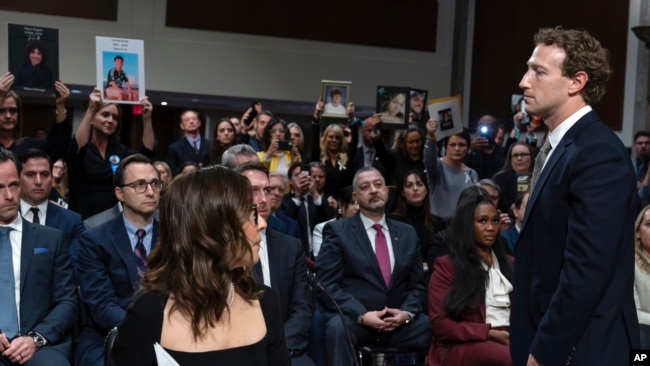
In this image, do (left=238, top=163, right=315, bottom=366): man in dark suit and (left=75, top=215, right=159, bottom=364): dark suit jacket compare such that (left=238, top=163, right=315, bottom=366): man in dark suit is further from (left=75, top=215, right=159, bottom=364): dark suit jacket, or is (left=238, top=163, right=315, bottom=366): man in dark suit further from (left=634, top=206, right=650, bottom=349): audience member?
(left=634, top=206, right=650, bottom=349): audience member

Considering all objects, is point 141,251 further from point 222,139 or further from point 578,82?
point 222,139

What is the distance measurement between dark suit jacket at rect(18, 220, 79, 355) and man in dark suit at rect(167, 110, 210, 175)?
353 centimetres

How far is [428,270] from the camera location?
231 inches

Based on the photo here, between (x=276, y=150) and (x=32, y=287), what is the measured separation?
325 cm

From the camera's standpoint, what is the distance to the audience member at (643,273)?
16.6 ft

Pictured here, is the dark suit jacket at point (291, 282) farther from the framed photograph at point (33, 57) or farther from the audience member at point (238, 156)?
the framed photograph at point (33, 57)

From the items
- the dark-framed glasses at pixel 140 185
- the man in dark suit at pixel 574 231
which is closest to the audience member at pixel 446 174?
the dark-framed glasses at pixel 140 185

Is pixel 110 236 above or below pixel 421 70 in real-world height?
below

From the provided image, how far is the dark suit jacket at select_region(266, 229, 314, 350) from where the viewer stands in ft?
14.9

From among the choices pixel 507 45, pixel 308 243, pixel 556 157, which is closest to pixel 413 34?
pixel 507 45

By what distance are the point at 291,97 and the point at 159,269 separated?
34.2ft

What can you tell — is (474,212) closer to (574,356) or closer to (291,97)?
(574,356)

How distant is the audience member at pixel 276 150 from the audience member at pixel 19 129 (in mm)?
1780

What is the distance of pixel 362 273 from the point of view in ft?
17.9
